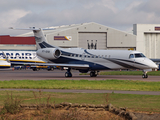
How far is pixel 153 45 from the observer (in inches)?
4235

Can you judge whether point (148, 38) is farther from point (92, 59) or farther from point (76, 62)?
point (92, 59)

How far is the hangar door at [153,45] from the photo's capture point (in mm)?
106369

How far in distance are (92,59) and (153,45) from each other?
74006 millimetres

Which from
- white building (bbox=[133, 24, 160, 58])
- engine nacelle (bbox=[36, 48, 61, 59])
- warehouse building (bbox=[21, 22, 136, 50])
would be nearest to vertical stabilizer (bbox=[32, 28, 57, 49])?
engine nacelle (bbox=[36, 48, 61, 59])

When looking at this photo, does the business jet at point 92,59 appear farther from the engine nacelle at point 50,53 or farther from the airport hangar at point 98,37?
the airport hangar at point 98,37

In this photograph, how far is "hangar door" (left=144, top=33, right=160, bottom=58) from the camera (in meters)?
106

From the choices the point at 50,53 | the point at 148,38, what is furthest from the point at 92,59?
the point at 148,38

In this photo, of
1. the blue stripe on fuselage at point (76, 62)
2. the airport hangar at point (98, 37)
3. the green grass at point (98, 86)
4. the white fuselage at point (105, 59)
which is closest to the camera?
the green grass at point (98, 86)

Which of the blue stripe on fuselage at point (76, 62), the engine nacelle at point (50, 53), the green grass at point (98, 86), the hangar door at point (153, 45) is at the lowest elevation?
the green grass at point (98, 86)

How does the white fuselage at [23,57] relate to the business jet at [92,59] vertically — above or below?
above

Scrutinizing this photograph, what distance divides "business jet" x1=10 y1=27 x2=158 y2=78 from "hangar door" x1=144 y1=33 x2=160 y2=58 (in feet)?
230

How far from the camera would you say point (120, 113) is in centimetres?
1158

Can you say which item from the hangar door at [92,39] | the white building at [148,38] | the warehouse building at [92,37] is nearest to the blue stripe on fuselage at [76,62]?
the warehouse building at [92,37]

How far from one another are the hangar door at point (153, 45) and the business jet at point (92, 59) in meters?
70.0
